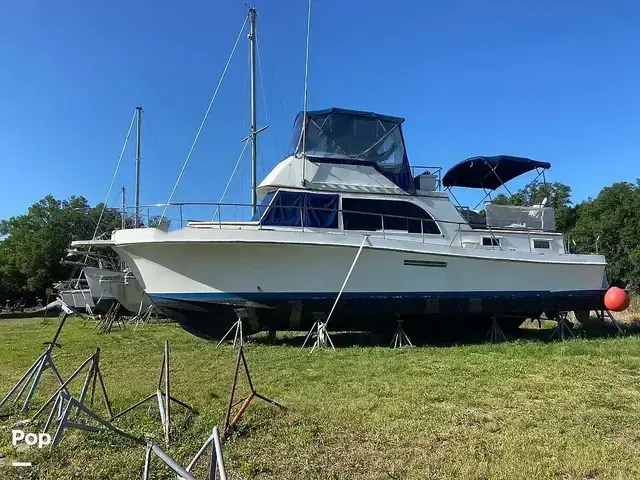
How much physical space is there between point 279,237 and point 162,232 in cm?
229

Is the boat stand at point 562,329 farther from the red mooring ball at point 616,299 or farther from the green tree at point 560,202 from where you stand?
the green tree at point 560,202

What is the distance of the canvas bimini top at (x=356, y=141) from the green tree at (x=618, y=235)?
27.9 meters

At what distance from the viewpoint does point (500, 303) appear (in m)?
12.2

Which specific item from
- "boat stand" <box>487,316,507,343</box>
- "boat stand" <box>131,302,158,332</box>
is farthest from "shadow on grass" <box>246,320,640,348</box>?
"boat stand" <box>131,302,158,332</box>

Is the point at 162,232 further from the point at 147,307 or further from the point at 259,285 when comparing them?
the point at 147,307

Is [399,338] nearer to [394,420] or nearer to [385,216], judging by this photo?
[385,216]

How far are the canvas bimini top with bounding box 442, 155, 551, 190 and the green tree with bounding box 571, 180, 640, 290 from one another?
81.2 feet

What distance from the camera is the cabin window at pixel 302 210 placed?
440 inches

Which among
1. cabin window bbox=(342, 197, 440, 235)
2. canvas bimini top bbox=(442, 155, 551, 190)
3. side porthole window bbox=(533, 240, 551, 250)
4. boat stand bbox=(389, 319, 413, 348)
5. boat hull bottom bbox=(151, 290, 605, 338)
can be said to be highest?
canvas bimini top bbox=(442, 155, 551, 190)

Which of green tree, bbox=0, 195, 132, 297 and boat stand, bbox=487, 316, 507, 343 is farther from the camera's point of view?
green tree, bbox=0, 195, 132, 297

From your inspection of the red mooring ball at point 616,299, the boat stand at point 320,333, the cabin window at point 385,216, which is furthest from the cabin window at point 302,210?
the red mooring ball at point 616,299

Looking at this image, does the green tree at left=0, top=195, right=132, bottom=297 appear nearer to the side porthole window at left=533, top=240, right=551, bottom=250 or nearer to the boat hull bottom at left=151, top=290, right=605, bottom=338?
the boat hull bottom at left=151, top=290, right=605, bottom=338

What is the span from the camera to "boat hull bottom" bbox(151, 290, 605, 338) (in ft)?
35.7

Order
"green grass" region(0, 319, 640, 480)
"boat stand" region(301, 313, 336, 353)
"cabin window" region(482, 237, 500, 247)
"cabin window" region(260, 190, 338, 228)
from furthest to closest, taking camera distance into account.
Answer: "cabin window" region(482, 237, 500, 247)
"cabin window" region(260, 190, 338, 228)
"boat stand" region(301, 313, 336, 353)
"green grass" region(0, 319, 640, 480)
